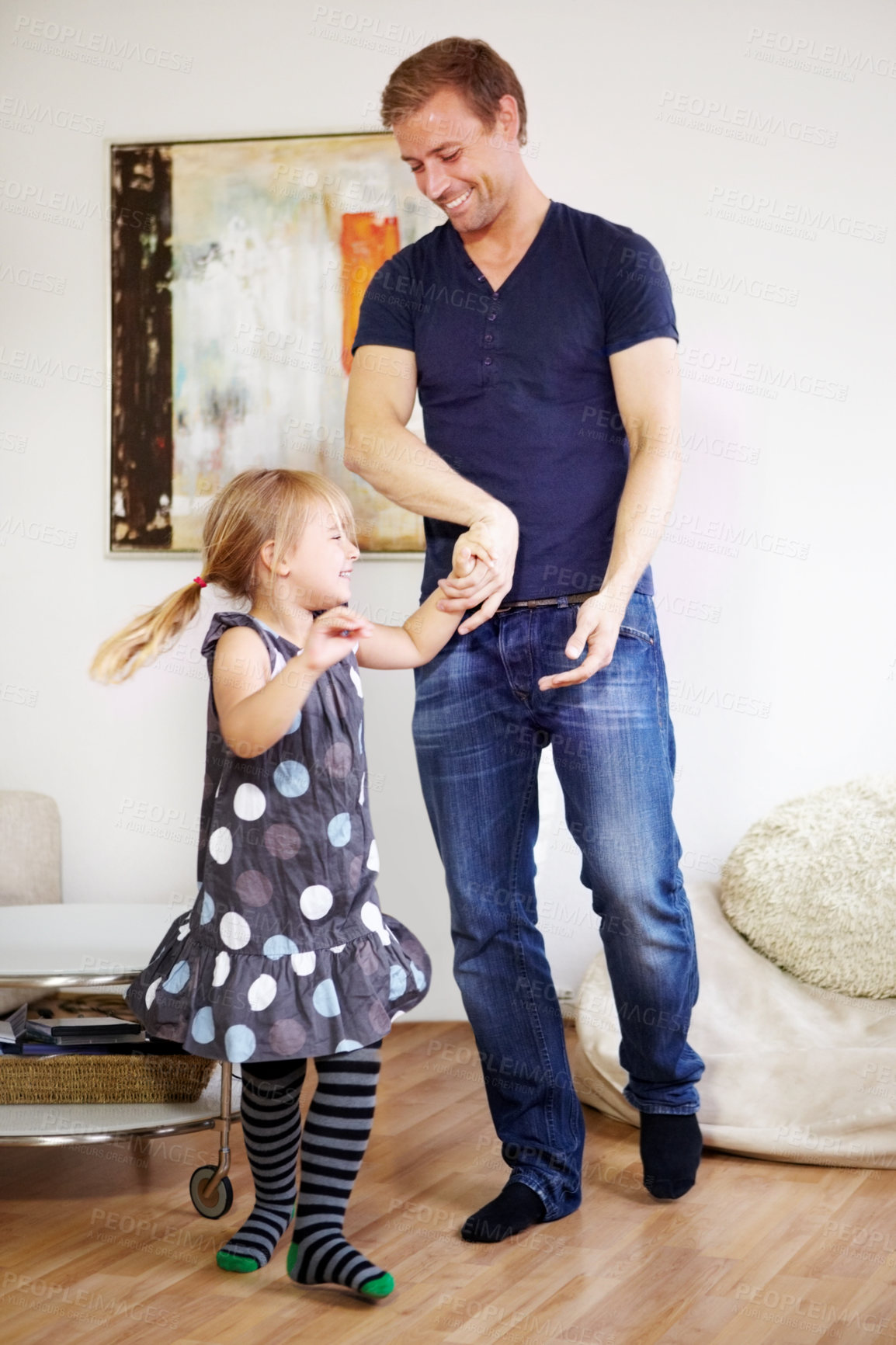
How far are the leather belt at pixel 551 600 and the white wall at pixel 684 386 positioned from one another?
1.07 metres

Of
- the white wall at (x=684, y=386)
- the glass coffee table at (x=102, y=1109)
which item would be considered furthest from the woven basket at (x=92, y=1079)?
the white wall at (x=684, y=386)

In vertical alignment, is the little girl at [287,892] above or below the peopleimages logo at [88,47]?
below

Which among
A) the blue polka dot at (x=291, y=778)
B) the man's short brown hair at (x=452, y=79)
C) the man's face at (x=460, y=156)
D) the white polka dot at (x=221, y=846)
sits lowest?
the white polka dot at (x=221, y=846)

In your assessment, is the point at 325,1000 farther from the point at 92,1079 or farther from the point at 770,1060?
the point at 770,1060

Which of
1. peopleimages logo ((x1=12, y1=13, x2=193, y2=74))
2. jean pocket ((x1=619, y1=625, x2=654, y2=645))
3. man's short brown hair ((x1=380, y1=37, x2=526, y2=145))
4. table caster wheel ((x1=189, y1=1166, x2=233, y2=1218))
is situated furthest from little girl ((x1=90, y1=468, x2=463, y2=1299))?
peopleimages logo ((x1=12, y1=13, x2=193, y2=74))

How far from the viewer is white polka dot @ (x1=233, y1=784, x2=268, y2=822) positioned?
4.87 feet

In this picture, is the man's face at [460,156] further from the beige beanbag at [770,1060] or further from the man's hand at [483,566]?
the beige beanbag at [770,1060]

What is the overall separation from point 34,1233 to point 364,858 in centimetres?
68

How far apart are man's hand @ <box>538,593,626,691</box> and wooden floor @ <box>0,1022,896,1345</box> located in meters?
0.70

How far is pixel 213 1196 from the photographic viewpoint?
1.67 metres

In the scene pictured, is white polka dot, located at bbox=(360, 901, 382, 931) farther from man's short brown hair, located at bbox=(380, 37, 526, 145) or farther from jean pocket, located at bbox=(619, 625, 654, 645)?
man's short brown hair, located at bbox=(380, 37, 526, 145)

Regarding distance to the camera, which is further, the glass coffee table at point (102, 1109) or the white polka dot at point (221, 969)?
the glass coffee table at point (102, 1109)

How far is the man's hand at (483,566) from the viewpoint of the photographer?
1.51 m

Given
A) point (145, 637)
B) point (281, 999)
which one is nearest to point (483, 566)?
point (145, 637)
